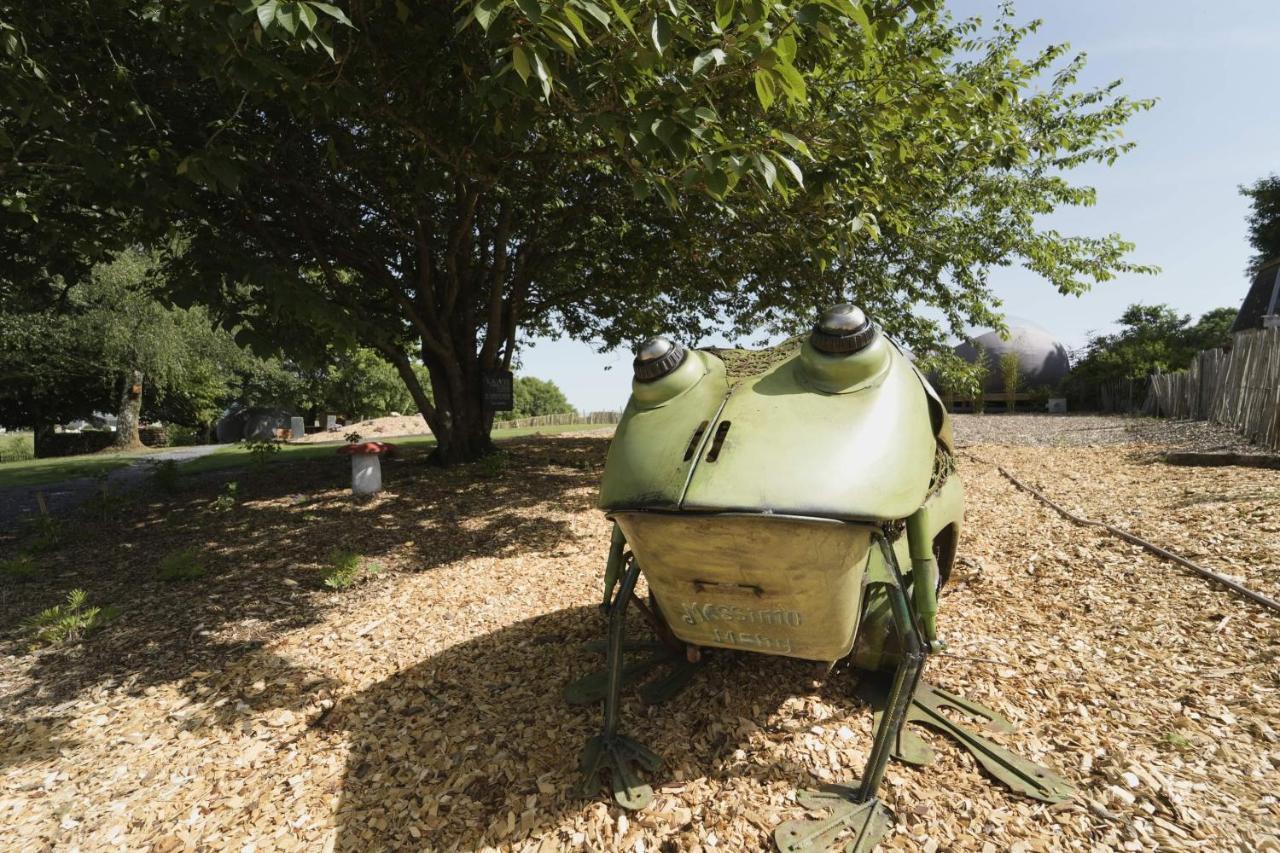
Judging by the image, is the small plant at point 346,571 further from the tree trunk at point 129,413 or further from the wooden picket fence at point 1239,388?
the tree trunk at point 129,413

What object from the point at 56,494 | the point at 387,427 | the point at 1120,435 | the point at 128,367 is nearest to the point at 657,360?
the point at 56,494

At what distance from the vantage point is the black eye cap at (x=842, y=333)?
233 centimetres

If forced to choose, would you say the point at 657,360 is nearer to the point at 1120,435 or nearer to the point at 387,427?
the point at 1120,435

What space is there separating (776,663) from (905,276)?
32.6 ft

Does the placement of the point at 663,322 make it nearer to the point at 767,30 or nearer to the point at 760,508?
the point at 767,30

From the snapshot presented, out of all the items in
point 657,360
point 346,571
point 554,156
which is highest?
point 554,156

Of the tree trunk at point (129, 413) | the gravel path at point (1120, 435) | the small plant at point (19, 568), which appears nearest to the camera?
the small plant at point (19, 568)

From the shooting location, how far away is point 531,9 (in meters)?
2.54

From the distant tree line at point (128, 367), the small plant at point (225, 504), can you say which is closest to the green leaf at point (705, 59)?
the small plant at point (225, 504)

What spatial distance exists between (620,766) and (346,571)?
3622 mm

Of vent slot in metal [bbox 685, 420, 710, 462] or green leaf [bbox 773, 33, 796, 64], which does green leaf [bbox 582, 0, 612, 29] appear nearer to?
green leaf [bbox 773, 33, 796, 64]

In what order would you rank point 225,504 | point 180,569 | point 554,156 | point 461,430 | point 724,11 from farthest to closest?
1. point 461,430
2. point 225,504
3. point 554,156
4. point 180,569
5. point 724,11

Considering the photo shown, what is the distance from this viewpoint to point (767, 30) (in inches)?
127

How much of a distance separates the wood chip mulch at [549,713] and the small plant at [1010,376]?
29050mm
